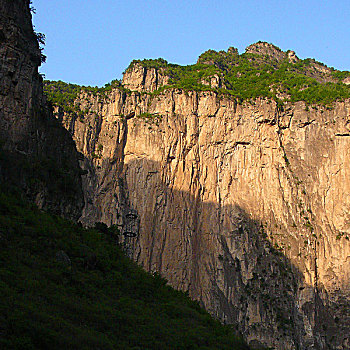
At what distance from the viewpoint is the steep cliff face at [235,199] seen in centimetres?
4488

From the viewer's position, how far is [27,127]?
21.4 meters

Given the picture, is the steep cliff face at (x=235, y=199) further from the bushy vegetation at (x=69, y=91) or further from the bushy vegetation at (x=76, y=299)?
the bushy vegetation at (x=76, y=299)

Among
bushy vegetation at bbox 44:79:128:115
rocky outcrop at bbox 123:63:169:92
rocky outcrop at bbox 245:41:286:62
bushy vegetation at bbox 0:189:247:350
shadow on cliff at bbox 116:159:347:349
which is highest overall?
rocky outcrop at bbox 245:41:286:62

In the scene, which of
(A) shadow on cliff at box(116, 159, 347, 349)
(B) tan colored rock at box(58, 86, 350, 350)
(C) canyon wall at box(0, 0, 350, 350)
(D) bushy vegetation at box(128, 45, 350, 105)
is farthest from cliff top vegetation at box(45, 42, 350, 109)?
(A) shadow on cliff at box(116, 159, 347, 349)

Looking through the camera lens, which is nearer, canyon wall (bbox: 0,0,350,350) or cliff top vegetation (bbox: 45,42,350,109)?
canyon wall (bbox: 0,0,350,350)

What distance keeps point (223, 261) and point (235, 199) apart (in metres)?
5.91

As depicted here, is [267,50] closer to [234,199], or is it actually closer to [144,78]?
[144,78]

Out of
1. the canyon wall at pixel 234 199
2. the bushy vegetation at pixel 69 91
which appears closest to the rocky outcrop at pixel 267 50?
the canyon wall at pixel 234 199

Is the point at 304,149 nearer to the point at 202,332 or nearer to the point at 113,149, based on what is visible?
the point at 113,149

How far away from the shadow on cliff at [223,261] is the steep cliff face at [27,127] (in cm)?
2246

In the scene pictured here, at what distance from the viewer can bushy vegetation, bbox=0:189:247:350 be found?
40.2 ft

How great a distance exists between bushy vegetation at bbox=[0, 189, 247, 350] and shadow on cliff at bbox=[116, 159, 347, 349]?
24.7 meters

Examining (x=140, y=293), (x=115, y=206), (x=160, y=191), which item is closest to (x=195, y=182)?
(x=160, y=191)

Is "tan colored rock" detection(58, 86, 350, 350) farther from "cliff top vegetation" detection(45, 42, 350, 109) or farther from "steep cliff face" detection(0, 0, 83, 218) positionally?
"steep cliff face" detection(0, 0, 83, 218)
